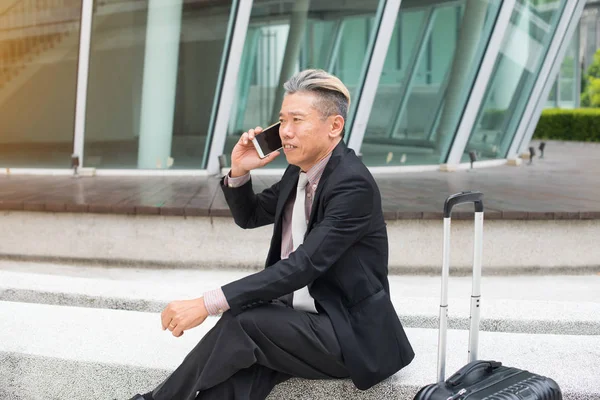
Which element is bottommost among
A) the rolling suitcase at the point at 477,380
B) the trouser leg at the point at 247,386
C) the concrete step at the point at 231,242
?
the concrete step at the point at 231,242

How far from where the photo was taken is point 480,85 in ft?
43.0

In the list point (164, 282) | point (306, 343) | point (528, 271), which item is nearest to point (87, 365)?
point (306, 343)

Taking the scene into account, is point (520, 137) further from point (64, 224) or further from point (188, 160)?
point (64, 224)

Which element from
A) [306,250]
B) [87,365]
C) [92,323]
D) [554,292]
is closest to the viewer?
[306,250]

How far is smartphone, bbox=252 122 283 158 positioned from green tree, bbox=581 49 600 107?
34688mm

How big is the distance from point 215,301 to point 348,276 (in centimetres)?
61

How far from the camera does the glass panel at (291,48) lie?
12234mm

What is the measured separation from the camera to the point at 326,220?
11.4ft

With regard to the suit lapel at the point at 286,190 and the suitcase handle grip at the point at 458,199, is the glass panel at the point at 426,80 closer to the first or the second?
the suit lapel at the point at 286,190

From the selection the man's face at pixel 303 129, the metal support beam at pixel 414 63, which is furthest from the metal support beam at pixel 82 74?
the man's face at pixel 303 129

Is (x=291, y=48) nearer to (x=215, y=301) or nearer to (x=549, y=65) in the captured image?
(x=549, y=65)

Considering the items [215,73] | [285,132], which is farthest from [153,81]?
[285,132]

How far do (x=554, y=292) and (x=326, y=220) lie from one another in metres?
4.63

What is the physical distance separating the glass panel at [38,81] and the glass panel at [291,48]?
253 centimetres
